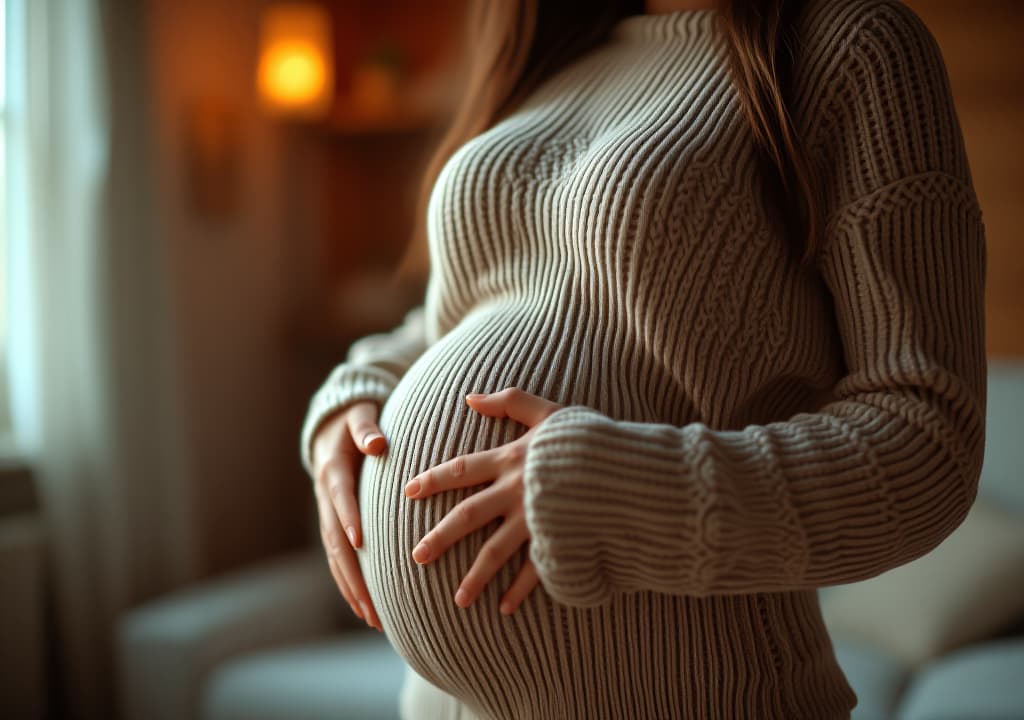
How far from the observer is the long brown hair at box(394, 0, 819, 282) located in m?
0.71

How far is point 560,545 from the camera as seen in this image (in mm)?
609

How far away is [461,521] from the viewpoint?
2.22ft

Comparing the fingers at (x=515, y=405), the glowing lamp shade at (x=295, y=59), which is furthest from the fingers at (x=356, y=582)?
the glowing lamp shade at (x=295, y=59)

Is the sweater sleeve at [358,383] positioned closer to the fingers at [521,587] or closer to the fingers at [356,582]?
the fingers at [356,582]

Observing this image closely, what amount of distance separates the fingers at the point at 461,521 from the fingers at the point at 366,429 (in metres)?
0.12

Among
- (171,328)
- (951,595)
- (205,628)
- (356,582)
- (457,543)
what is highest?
(457,543)

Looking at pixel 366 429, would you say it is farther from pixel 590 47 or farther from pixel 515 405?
pixel 590 47

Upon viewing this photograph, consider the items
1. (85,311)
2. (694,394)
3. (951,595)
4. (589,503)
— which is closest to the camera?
(589,503)

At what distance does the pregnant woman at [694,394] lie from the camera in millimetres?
619

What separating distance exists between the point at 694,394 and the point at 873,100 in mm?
272

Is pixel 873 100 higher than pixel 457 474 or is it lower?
higher

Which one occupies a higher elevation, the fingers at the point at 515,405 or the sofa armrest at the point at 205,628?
the fingers at the point at 515,405

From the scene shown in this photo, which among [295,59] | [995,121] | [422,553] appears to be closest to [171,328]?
[295,59]

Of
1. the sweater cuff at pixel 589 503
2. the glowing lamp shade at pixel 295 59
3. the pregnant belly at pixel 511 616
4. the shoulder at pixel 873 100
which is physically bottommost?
the pregnant belly at pixel 511 616
